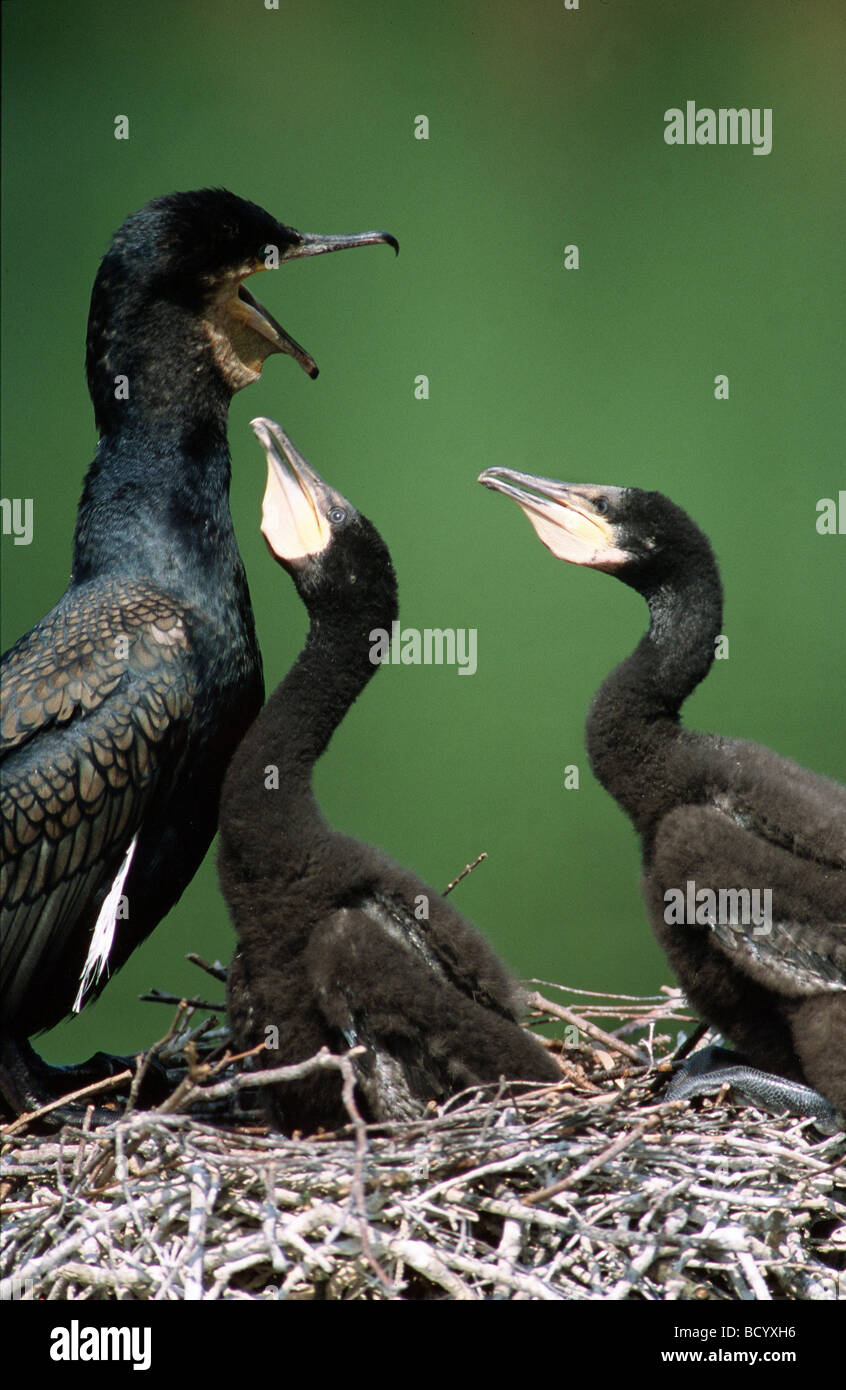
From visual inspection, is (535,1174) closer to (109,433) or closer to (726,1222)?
(726,1222)

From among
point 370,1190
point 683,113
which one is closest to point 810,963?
point 370,1190

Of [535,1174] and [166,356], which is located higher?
[166,356]

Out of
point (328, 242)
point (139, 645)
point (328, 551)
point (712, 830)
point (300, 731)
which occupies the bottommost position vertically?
point (712, 830)

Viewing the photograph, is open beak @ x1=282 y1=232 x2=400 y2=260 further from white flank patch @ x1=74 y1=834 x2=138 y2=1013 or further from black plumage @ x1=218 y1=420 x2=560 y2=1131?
white flank patch @ x1=74 y1=834 x2=138 y2=1013

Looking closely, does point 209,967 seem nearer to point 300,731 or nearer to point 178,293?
point 300,731

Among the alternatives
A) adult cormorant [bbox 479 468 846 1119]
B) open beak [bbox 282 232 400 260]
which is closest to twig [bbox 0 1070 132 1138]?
adult cormorant [bbox 479 468 846 1119]

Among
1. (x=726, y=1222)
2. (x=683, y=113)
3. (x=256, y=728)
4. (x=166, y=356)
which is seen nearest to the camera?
(x=726, y=1222)

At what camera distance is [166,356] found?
2889mm

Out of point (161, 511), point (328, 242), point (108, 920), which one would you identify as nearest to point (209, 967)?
point (108, 920)

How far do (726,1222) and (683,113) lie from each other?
300cm

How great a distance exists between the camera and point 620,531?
2.76 meters

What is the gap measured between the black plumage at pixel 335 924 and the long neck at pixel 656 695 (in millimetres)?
359

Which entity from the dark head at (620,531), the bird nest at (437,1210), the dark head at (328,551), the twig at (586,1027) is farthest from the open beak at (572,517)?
the bird nest at (437,1210)

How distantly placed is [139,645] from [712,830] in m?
1.00
